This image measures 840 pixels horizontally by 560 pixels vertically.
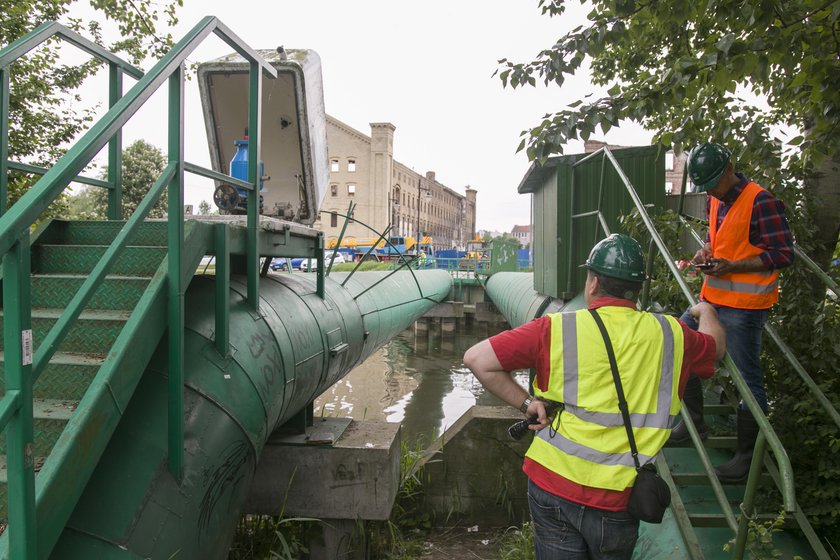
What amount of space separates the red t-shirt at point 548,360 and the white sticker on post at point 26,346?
1.52 m

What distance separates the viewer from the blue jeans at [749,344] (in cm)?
311

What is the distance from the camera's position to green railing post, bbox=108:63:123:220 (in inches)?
148

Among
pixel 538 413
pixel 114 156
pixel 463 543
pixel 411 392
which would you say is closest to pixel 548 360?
pixel 538 413

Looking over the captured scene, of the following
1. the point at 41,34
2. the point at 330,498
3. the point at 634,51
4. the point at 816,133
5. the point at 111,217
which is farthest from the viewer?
the point at 634,51

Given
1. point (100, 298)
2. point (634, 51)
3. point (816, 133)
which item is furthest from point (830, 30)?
point (100, 298)

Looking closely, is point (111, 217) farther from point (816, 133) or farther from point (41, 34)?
point (816, 133)

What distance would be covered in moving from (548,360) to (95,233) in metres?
2.68

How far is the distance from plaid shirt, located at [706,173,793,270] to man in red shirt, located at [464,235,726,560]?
118 cm

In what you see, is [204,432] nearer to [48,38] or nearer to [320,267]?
[320,267]

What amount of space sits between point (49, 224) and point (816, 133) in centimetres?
460

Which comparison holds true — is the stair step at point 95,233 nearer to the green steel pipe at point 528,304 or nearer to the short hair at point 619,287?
the short hair at point 619,287

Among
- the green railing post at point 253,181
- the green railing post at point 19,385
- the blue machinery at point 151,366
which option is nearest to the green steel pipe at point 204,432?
the blue machinery at point 151,366

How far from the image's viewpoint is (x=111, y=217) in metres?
3.85

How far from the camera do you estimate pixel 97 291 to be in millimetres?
2693
